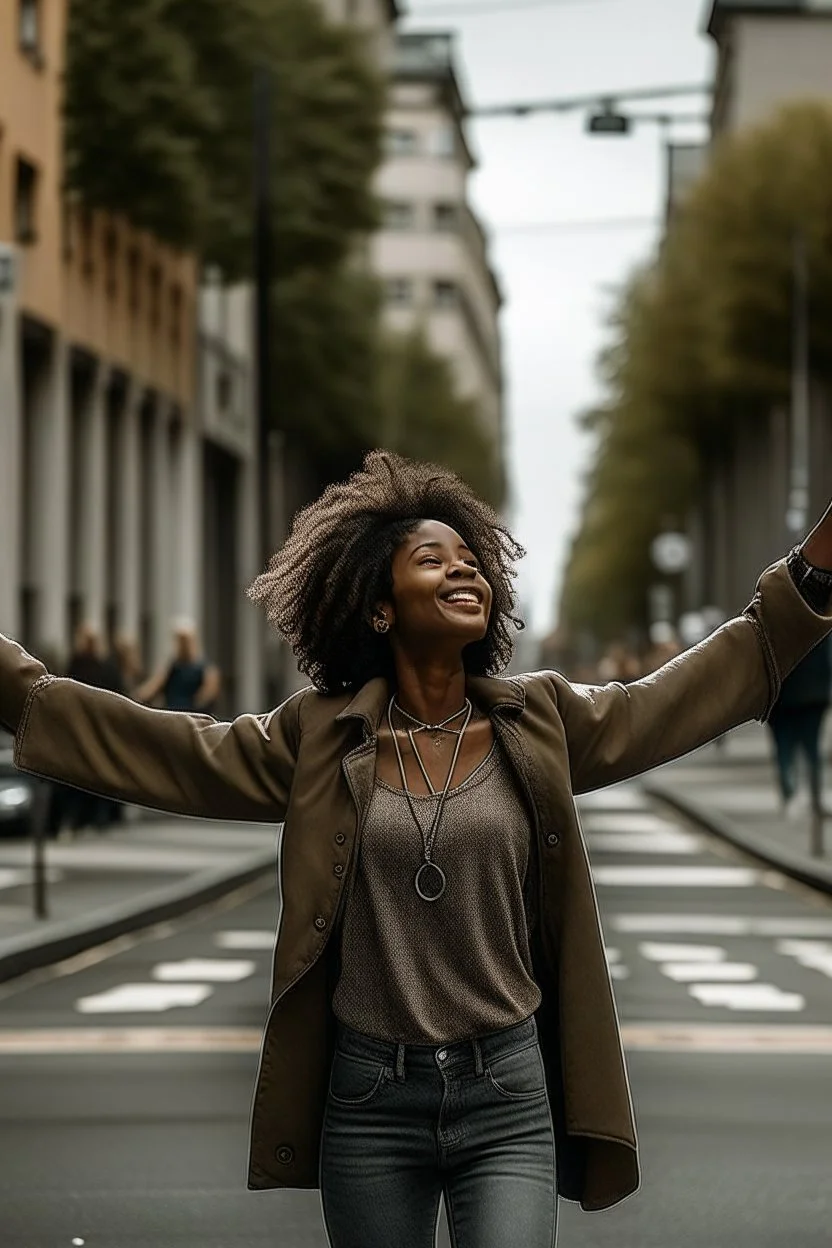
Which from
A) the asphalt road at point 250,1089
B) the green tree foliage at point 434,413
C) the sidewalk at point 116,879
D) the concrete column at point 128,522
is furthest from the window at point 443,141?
the asphalt road at point 250,1089

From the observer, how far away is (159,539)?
4778 centimetres

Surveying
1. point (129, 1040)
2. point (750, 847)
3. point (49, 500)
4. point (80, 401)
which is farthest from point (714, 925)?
point (80, 401)

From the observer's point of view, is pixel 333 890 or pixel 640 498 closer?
pixel 333 890

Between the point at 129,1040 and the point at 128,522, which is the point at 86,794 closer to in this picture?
the point at 129,1040

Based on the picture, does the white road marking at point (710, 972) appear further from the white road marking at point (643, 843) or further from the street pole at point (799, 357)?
the street pole at point (799, 357)

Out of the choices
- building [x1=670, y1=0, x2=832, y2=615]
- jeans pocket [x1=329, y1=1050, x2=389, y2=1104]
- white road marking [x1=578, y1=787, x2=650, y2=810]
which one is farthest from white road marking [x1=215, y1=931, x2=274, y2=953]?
building [x1=670, y1=0, x2=832, y2=615]

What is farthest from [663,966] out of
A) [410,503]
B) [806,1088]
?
[410,503]

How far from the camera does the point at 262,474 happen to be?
32219 millimetres

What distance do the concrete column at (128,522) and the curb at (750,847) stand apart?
39.4ft

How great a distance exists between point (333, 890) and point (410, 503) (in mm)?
653

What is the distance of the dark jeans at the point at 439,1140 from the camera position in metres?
4.35

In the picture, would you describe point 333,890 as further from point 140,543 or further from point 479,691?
point 140,543

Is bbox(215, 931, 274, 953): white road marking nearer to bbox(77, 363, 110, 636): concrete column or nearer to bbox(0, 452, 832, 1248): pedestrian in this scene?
bbox(0, 452, 832, 1248): pedestrian

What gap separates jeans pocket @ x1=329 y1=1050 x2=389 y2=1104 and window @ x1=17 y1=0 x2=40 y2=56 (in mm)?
34081
